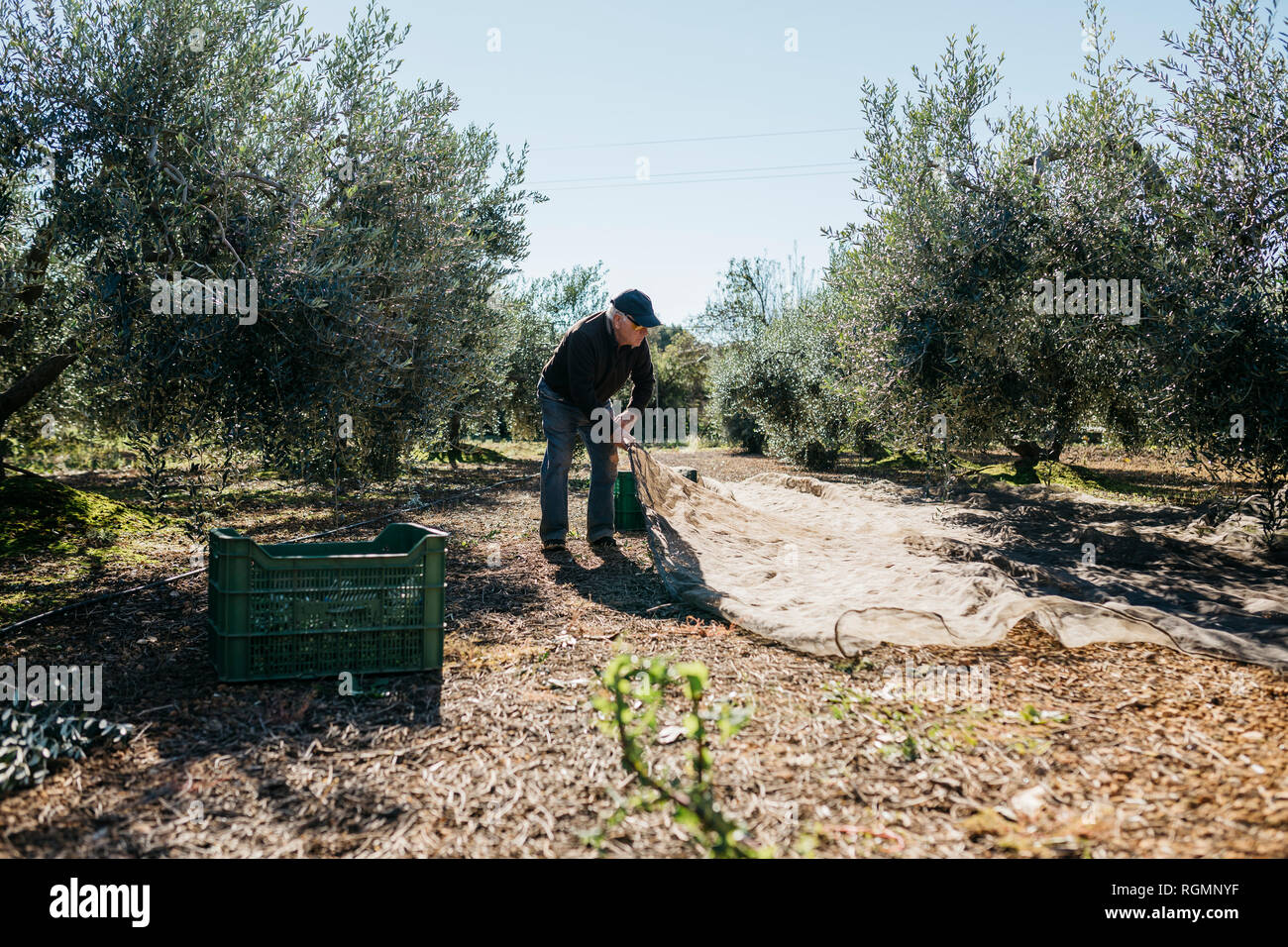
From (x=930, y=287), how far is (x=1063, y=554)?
3.21 metres

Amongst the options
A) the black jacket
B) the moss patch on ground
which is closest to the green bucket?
the black jacket

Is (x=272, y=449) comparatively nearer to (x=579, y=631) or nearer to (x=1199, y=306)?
(x=579, y=631)

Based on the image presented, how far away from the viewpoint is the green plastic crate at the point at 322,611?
3.86 m

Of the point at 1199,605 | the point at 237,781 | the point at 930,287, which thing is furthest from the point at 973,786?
the point at 930,287

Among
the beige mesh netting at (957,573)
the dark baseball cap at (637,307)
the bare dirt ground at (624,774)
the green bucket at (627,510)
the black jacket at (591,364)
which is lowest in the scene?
the bare dirt ground at (624,774)

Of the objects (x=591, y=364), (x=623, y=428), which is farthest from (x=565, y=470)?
(x=591, y=364)

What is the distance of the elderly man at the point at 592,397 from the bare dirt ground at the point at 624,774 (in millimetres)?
2673

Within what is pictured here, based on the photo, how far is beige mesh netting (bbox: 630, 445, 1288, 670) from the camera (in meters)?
4.41

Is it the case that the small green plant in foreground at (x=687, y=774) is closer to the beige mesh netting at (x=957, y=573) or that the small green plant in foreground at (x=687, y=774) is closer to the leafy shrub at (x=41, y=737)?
the beige mesh netting at (x=957, y=573)

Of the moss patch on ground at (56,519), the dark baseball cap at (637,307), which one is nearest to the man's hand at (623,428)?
the dark baseball cap at (637,307)

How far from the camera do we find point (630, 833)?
8.41ft

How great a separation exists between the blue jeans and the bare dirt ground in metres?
2.63

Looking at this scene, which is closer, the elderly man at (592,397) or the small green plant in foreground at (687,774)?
the small green plant in foreground at (687,774)

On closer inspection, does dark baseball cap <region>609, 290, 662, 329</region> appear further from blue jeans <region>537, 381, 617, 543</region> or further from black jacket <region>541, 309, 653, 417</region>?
blue jeans <region>537, 381, 617, 543</region>
